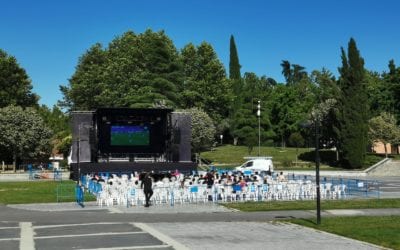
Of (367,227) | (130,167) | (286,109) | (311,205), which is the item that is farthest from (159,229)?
(286,109)

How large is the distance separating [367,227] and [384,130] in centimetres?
5561

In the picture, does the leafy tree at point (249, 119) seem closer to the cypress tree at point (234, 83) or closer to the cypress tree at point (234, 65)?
the cypress tree at point (234, 83)

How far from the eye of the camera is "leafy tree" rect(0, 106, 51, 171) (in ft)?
206

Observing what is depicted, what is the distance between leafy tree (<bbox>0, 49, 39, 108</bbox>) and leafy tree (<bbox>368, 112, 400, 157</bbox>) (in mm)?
45618

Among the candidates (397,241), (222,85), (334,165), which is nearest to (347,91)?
(334,165)

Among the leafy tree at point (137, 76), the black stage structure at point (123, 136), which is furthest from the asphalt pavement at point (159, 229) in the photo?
the leafy tree at point (137, 76)

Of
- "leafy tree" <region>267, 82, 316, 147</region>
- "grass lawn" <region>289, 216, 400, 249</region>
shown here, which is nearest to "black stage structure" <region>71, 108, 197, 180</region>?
"grass lawn" <region>289, 216, 400, 249</region>

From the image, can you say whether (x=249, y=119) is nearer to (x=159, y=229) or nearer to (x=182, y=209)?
(x=182, y=209)

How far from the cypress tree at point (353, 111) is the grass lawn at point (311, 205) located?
3561 centimetres

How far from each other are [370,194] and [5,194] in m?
21.2

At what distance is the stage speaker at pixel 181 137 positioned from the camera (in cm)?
5375

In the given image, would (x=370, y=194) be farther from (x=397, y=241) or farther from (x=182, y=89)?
(x=182, y=89)

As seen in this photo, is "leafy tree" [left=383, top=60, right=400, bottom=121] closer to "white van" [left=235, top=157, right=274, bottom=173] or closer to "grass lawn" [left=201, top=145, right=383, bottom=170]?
"grass lawn" [left=201, top=145, right=383, bottom=170]

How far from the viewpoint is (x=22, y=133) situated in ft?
207
